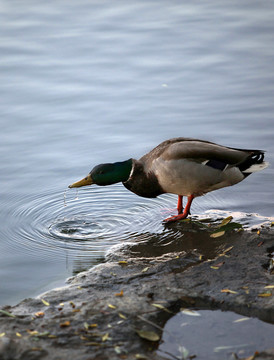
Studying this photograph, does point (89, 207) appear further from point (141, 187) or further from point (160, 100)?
point (160, 100)

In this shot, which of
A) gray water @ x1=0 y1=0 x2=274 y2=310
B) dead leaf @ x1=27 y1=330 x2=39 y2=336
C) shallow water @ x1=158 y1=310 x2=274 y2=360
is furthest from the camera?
gray water @ x1=0 y1=0 x2=274 y2=310

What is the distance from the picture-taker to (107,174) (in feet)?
19.2

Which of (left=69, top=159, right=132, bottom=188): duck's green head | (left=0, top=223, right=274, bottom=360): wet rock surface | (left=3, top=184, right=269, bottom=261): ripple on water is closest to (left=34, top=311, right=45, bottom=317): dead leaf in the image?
(left=0, top=223, right=274, bottom=360): wet rock surface

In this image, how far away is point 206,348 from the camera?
138 inches

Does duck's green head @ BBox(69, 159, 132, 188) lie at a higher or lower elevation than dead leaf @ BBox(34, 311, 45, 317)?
higher

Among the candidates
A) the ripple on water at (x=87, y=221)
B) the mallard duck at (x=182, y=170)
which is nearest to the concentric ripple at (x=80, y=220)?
the ripple on water at (x=87, y=221)

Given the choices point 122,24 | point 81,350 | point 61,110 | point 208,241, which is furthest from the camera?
point 122,24

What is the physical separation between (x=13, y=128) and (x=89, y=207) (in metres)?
2.26

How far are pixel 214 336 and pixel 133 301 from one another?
1.91 ft

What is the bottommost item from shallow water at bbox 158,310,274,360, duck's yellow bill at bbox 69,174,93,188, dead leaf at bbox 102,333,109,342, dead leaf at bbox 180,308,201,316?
shallow water at bbox 158,310,274,360

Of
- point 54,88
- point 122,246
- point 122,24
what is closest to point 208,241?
point 122,246

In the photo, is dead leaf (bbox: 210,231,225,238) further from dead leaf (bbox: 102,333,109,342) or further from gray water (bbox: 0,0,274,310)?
dead leaf (bbox: 102,333,109,342)

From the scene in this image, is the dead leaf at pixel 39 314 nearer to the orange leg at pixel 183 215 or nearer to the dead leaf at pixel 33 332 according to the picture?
the dead leaf at pixel 33 332

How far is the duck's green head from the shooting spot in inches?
228
